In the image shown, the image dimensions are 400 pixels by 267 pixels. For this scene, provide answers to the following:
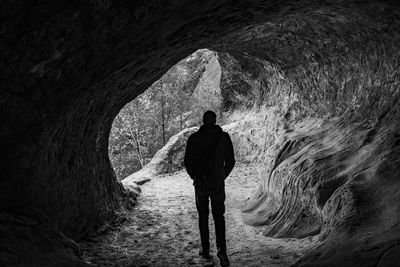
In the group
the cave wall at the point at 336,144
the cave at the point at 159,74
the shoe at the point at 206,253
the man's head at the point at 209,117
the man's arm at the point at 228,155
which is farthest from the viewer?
the shoe at the point at 206,253

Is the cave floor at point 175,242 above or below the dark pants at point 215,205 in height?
below

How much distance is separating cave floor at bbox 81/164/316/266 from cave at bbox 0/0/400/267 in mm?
388

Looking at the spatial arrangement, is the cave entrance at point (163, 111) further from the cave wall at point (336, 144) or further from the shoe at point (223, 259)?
the shoe at point (223, 259)

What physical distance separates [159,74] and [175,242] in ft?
12.9

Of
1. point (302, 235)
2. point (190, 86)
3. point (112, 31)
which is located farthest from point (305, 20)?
point (190, 86)

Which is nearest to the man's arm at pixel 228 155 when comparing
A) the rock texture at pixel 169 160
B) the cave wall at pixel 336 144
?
the cave wall at pixel 336 144

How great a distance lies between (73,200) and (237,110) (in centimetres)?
1494

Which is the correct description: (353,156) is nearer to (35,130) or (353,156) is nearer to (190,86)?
(35,130)

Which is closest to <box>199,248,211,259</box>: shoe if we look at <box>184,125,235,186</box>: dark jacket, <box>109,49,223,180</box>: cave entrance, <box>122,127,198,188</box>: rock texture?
<box>184,125,235,186</box>: dark jacket

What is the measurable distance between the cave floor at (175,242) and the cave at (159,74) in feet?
1.27

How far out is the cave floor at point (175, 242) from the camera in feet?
20.7

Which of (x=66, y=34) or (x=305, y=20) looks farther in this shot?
(x=305, y=20)

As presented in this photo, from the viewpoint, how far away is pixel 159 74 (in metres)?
9.39

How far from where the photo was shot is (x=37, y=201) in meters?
5.25
